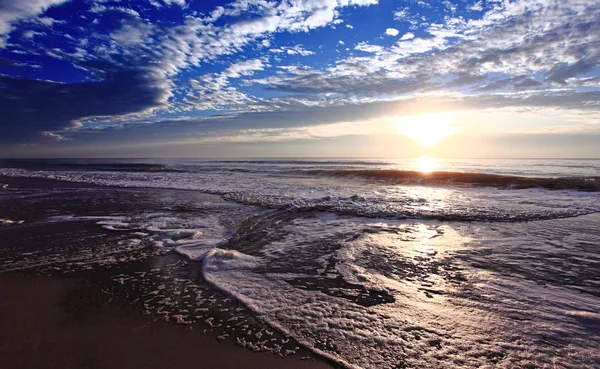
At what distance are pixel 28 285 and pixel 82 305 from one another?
1.37m

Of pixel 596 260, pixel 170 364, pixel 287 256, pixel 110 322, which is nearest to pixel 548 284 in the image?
pixel 596 260

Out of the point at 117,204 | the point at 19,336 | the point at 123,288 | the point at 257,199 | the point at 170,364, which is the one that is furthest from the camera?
the point at 257,199

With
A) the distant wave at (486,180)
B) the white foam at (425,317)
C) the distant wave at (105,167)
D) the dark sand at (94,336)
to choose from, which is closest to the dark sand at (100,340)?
the dark sand at (94,336)

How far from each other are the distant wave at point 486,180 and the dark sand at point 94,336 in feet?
65.9

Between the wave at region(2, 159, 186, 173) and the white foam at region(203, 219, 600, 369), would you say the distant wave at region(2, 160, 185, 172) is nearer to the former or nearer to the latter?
the wave at region(2, 159, 186, 173)

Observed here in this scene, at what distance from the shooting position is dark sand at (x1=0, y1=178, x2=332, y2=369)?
276 cm

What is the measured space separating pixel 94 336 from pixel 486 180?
23402mm

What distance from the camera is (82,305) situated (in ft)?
12.4

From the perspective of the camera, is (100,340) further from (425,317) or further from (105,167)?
(105,167)

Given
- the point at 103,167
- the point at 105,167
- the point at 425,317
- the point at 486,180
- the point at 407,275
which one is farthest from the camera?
the point at 103,167

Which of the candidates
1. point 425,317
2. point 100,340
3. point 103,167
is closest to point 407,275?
point 425,317

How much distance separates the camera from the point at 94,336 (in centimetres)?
311

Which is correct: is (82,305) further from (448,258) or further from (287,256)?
(448,258)

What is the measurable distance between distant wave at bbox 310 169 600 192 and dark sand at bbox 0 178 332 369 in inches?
791
